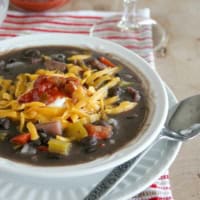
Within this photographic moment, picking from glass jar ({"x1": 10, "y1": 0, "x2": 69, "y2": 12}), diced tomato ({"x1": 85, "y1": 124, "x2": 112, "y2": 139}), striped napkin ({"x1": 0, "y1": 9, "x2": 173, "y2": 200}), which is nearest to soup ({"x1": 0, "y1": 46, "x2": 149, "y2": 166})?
diced tomato ({"x1": 85, "y1": 124, "x2": 112, "y2": 139})

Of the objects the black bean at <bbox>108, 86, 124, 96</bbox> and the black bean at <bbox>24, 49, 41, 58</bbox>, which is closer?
the black bean at <bbox>108, 86, 124, 96</bbox>

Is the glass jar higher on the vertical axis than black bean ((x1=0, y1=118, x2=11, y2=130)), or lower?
lower

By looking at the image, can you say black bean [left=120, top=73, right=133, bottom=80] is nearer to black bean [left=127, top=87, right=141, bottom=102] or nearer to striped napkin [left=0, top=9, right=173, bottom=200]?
black bean [left=127, top=87, right=141, bottom=102]

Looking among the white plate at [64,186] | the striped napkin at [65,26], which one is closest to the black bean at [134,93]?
the white plate at [64,186]

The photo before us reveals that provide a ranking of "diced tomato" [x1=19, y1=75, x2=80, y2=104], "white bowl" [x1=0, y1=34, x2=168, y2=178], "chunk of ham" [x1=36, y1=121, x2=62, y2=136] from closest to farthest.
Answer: "white bowl" [x1=0, y1=34, x2=168, y2=178], "chunk of ham" [x1=36, y1=121, x2=62, y2=136], "diced tomato" [x1=19, y1=75, x2=80, y2=104]

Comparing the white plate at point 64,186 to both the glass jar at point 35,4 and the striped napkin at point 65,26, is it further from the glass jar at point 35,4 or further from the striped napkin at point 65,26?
the glass jar at point 35,4

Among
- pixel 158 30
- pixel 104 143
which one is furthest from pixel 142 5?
pixel 104 143

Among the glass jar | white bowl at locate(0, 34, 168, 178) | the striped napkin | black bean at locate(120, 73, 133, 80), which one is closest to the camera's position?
white bowl at locate(0, 34, 168, 178)
